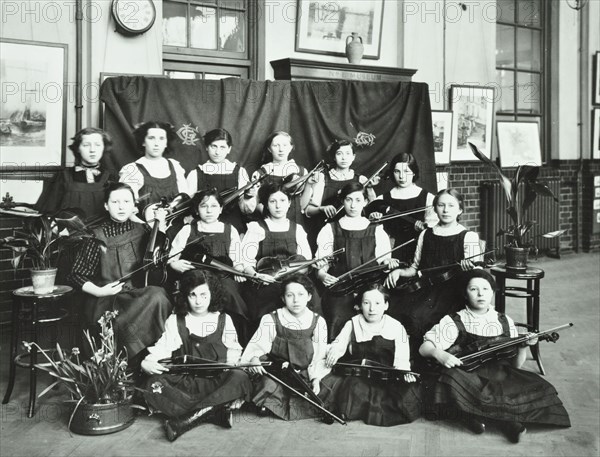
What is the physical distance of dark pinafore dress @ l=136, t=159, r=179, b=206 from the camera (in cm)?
414

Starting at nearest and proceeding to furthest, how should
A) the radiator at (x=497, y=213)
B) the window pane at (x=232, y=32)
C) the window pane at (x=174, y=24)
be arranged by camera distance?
the window pane at (x=174, y=24) < the window pane at (x=232, y=32) < the radiator at (x=497, y=213)

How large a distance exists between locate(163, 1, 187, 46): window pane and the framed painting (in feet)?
12.5

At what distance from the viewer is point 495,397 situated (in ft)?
10.6

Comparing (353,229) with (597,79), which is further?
(597,79)

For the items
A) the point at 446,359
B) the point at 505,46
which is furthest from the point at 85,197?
the point at 505,46

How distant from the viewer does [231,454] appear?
2939 mm

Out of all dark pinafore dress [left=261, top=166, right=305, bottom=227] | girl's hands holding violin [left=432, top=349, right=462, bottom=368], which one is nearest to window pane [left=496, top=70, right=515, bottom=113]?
dark pinafore dress [left=261, top=166, right=305, bottom=227]

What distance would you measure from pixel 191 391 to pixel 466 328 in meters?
1.43

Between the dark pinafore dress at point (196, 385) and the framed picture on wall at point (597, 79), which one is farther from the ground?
the framed picture on wall at point (597, 79)

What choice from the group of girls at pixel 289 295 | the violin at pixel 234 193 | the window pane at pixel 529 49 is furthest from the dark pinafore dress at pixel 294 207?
the window pane at pixel 529 49

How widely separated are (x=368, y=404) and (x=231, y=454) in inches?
29.9

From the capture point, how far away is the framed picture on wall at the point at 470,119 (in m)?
7.13

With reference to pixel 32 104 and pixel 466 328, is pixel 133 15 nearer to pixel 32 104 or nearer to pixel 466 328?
pixel 32 104

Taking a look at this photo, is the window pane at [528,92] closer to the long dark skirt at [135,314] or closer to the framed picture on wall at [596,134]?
the framed picture on wall at [596,134]
